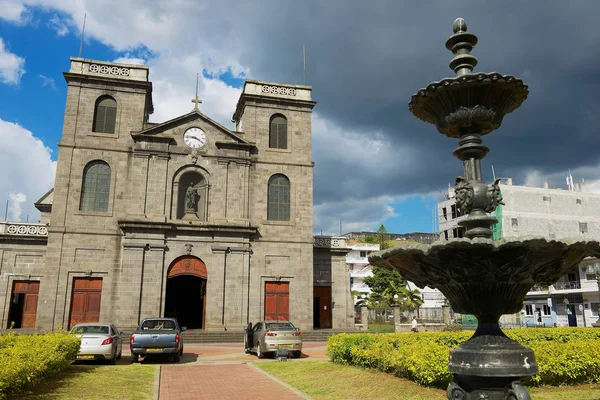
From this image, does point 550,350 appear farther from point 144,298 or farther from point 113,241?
point 113,241

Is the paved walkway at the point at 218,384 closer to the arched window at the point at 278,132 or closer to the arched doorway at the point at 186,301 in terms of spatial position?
the arched doorway at the point at 186,301

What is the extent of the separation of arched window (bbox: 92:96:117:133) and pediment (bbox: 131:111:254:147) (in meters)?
1.81

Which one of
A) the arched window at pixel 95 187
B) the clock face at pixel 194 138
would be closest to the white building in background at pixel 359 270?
the clock face at pixel 194 138

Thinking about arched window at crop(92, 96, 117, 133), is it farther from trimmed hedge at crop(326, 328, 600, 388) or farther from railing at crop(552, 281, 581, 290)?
railing at crop(552, 281, 581, 290)

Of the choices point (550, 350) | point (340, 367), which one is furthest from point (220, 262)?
point (550, 350)

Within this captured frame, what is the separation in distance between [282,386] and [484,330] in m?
7.07

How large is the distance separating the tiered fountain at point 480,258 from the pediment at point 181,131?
23.6 meters

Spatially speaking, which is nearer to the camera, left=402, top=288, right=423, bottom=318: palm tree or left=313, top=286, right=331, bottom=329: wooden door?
left=313, top=286, right=331, bottom=329: wooden door

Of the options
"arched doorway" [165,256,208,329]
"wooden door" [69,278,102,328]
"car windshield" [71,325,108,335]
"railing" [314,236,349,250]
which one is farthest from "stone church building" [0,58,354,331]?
"car windshield" [71,325,108,335]

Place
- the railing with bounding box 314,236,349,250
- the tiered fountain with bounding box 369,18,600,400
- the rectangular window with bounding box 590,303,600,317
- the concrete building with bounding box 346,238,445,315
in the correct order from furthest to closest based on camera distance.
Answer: the concrete building with bounding box 346,238,445,315 < the rectangular window with bounding box 590,303,600,317 < the railing with bounding box 314,236,349,250 < the tiered fountain with bounding box 369,18,600,400

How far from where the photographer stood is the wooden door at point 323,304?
31.4m

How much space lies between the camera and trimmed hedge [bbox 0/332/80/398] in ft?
26.8

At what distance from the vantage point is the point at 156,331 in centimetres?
Result: 1673

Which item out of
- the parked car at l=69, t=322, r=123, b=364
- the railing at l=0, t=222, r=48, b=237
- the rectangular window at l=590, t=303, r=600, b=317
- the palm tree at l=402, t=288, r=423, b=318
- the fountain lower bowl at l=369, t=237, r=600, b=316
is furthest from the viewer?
the palm tree at l=402, t=288, r=423, b=318
